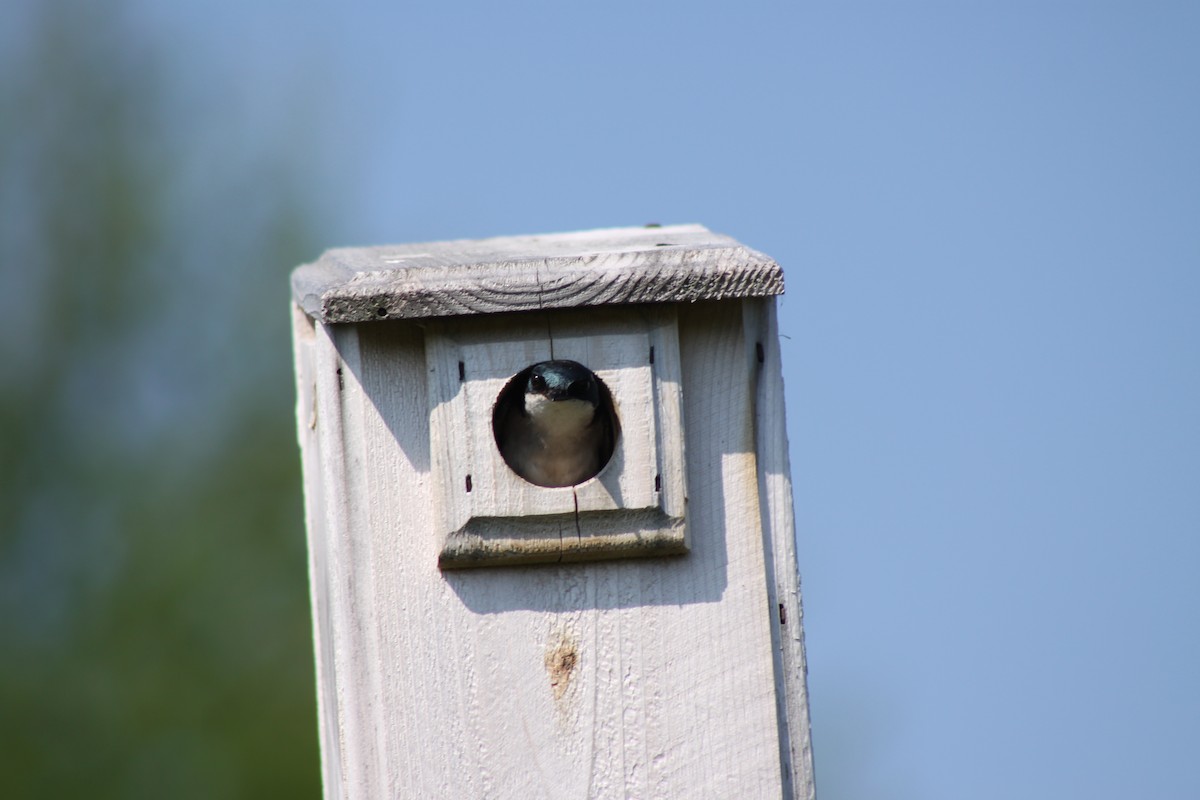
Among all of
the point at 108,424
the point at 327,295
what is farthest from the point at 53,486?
the point at 327,295

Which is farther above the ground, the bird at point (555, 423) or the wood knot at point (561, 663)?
the bird at point (555, 423)

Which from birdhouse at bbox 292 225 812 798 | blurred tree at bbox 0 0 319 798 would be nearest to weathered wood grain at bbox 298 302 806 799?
birdhouse at bbox 292 225 812 798

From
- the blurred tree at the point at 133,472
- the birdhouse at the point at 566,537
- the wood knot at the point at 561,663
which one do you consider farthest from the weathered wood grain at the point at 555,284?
the blurred tree at the point at 133,472

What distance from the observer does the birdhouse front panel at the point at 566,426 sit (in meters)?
1.55

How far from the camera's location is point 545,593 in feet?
5.17

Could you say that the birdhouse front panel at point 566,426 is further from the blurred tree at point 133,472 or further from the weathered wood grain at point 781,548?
the blurred tree at point 133,472

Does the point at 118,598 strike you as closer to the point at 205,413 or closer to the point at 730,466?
the point at 205,413

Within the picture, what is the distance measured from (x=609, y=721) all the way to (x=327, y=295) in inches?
18.6

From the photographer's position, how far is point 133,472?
230 inches

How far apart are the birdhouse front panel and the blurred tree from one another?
13.8 ft

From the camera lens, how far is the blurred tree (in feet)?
18.3

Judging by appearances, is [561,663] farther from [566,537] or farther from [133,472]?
[133,472]

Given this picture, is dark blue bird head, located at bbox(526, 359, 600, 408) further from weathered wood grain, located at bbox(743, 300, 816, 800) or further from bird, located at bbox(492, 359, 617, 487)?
weathered wood grain, located at bbox(743, 300, 816, 800)

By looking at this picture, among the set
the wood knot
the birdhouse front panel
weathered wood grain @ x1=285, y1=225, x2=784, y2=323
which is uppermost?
weathered wood grain @ x1=285, y1=225, x2=784, y2=323
